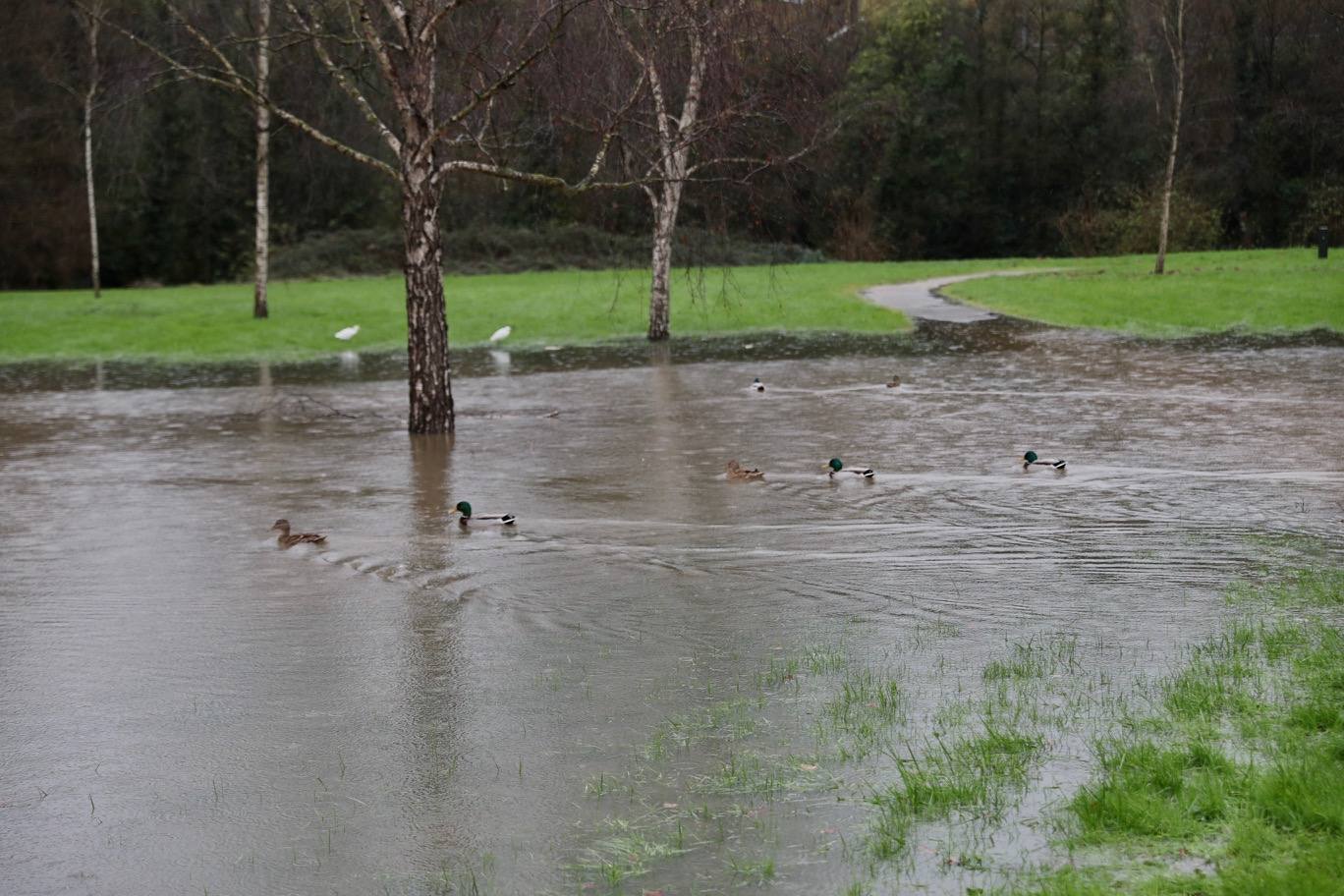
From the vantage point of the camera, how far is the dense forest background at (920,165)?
51.9 meters

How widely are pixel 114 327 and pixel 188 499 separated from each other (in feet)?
69.0

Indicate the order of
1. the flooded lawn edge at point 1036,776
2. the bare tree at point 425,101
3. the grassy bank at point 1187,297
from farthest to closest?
the grassy bank at point 1187,297, the bare tree at point 425,101, the flooded lawn edge at point 1036,776

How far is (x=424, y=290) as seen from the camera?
16703 millimetres

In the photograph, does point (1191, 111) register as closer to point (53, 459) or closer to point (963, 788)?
point (53, 459)

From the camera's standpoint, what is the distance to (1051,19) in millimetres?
64688

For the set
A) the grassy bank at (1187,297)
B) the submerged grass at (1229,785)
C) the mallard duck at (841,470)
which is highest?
the grassy bank at (1187,297)

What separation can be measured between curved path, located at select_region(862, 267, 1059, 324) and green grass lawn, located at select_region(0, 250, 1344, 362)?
72 cm

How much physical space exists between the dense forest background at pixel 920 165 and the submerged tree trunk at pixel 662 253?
42.5ft

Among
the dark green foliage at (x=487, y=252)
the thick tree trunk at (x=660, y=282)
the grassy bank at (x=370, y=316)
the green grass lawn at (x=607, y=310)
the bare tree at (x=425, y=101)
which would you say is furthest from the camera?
the dark green foliage at (x=487, y=252)

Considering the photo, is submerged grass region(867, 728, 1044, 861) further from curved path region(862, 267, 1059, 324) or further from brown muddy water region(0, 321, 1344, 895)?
curved path region(862, 267, 1059, 324)

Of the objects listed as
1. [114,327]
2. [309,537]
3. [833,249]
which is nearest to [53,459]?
[309,537]

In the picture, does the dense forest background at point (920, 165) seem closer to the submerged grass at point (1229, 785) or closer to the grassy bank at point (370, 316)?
the grassy bank at point (370, 316)

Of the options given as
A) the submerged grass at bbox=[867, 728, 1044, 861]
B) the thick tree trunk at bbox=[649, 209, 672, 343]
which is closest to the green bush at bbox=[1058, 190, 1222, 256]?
the thick tree trunk at bbox=[649, 209, 672, 343]

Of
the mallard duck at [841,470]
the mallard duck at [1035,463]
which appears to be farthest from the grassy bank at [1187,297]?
the mallard duck at [841,470]
